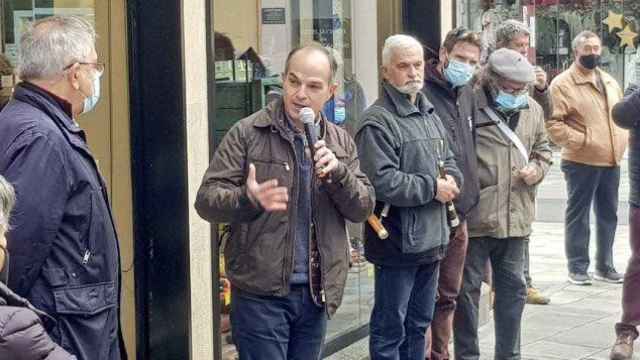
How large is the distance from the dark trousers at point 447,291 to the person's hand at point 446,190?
Result: 62cm

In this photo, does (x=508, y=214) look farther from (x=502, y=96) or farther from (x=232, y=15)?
(x=232, y=15)

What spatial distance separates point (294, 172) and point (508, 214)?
6.68ft

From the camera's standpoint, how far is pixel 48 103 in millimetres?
3596

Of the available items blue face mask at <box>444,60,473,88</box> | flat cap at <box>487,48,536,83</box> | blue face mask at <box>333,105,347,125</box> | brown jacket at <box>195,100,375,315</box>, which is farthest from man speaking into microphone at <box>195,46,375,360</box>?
blue face mask at <box>333,105,347,125</box>

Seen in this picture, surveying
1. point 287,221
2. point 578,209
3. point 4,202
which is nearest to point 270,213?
point 287,221

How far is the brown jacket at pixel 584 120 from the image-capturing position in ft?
29.0

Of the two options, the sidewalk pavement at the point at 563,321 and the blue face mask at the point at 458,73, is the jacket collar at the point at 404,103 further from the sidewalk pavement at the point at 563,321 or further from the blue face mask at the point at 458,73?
the sidewalk pavement at the point at 563,321

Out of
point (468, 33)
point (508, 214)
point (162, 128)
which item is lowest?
point (508, 214)

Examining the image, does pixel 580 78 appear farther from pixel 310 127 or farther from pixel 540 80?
pixel 310 127

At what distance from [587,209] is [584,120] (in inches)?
32.8

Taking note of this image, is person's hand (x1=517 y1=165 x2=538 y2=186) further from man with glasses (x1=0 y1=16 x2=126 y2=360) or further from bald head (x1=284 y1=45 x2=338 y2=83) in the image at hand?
man with glasses (x1=0 y1=16 x2=126 y2=360)

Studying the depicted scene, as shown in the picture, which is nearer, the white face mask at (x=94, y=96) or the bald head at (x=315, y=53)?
the white face mask at (x=94, y=96)

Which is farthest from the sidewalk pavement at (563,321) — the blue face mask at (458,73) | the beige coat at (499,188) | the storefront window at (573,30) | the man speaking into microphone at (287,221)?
the storefront window at (573,30)

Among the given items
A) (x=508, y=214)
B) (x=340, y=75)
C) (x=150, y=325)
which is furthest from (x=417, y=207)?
(x=340, y=75)
